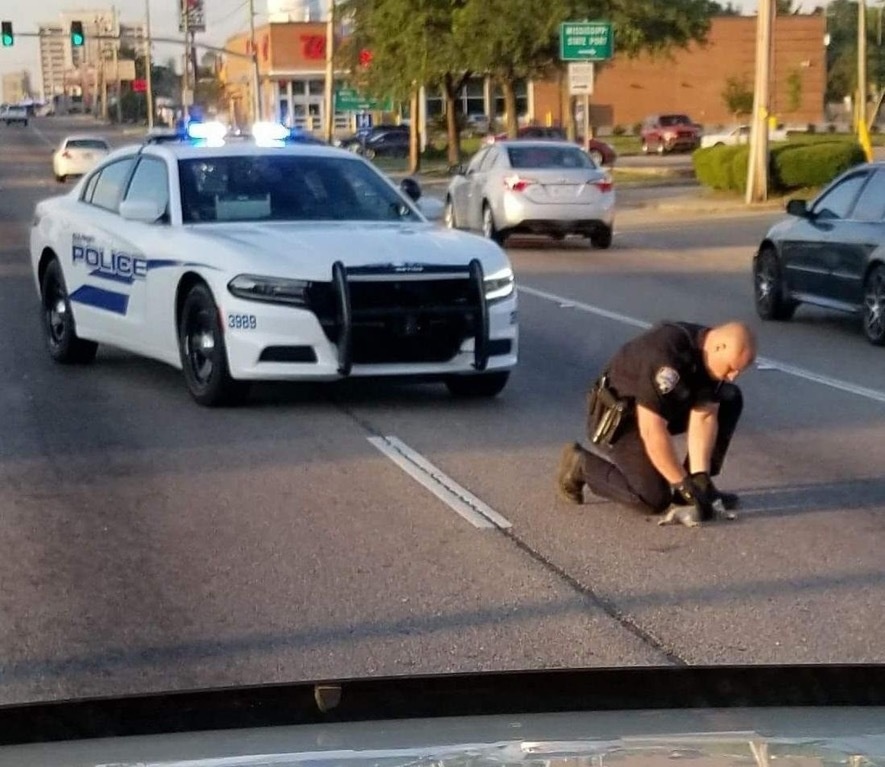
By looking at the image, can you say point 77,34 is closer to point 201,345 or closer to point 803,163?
point 803,163

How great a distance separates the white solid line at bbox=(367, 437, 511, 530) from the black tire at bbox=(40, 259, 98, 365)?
3.59 meters

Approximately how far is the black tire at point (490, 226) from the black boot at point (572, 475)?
17.6 metres

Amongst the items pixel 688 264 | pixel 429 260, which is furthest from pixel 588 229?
pixel 429 260

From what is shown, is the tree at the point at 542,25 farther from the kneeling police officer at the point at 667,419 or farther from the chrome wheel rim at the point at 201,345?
the kneeling police officer at the point at 667,419

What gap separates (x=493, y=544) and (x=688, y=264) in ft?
53.6

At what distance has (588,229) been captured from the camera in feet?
83.9

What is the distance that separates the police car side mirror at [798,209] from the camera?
51.0ft

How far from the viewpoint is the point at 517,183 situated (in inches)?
987

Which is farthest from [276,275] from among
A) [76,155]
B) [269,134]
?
[76,155]

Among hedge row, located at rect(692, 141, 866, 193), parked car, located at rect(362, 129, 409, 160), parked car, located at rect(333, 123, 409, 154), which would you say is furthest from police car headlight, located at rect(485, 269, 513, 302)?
parked car, located at rect(362, 129, 409, 160)

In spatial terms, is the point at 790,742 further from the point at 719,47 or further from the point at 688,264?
the point at 719,47

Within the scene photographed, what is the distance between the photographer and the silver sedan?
25.1m

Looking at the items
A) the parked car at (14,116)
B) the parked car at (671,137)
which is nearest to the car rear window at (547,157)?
the parked car at (671,137)

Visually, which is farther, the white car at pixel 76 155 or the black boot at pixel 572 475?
the white car at pixel 76 155
